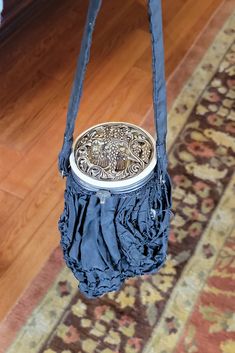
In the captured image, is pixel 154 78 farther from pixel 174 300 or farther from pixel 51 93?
pixel 51 93

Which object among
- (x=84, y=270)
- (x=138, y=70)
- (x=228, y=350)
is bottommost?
(x=228, y=350)

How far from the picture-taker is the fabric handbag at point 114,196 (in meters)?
0.95

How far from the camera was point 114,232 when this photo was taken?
103 centimetres

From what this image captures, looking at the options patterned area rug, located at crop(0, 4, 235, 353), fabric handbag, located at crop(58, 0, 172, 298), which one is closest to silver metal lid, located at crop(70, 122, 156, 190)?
fabric handbag, located at crop(58, 0, 172, 298)

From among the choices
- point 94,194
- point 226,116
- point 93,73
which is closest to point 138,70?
point 93,73

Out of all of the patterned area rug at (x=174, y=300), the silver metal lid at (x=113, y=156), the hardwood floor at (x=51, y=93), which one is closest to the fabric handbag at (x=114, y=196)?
the silver metal lid at (x=113, y=156)

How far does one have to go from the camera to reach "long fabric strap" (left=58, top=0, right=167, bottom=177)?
2.52 ft

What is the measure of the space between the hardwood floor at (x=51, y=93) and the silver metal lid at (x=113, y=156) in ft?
1.60

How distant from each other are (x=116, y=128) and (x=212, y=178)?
2.03 ft

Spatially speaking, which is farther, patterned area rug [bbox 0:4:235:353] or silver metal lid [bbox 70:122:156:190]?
patterned area rug [bbox 0:4:235:353]

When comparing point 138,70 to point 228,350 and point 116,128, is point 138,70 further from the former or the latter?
point 228,350

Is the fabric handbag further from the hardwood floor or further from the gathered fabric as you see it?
the hardwood floor

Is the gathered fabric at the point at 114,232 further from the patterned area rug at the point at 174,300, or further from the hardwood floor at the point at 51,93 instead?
the hardwood floor at the point at 51,93

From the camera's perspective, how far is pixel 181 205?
4.98 feet
